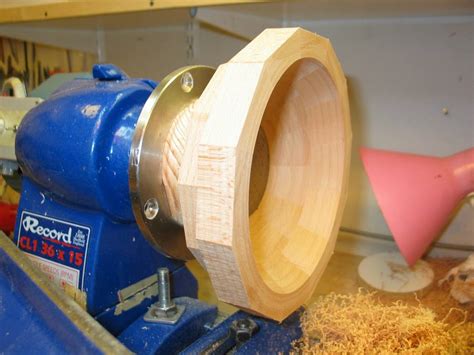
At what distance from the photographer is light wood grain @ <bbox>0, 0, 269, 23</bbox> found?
87 cm

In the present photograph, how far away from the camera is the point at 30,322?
45cm

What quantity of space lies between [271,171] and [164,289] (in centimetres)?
22

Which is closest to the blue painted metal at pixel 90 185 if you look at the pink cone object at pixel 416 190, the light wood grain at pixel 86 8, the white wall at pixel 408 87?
the light wood grain at pixel 86 8

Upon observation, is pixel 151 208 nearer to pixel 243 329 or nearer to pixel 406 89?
pixel 243 329

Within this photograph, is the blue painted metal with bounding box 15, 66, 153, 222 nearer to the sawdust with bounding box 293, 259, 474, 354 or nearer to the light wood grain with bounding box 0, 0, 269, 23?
the sawdust with bounding box 293, 259, 474, 354

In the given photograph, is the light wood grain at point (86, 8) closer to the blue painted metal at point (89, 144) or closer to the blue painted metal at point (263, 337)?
the blue painted metal at point (89, 144)

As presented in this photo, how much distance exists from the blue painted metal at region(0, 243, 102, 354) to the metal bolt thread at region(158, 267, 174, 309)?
0.44ft

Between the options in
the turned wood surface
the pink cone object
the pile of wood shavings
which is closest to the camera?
the turned wood surface

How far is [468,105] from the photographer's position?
1097 mm

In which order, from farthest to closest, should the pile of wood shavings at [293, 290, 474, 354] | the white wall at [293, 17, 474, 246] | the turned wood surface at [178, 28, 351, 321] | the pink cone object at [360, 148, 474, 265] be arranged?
the white wall at [293, 17, 474, 246], the pink cone object at [360, 148, 474, 265], the pile of wood shavings at [293, 290, 474, 354], the turned wood surface at [178, 28, 351, 321]

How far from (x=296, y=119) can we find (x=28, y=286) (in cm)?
39

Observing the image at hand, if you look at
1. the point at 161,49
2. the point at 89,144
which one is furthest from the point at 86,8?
the point at 89,144

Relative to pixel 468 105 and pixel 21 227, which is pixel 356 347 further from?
pixel 468 105

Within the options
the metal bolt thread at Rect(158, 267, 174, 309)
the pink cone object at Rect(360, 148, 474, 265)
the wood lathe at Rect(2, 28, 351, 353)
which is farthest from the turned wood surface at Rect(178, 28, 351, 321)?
the pink cone object at Rect(360, 148, 474, 265)
